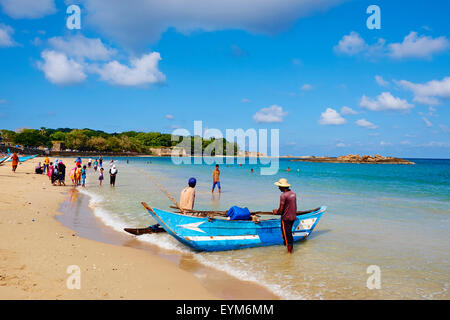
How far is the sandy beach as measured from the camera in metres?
4.93

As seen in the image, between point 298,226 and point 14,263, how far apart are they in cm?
732

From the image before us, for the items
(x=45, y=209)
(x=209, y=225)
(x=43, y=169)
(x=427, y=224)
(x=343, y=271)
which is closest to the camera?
(x=343, y=271)

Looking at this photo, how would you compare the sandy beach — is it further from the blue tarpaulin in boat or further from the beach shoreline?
the blue tarpaulin in boat

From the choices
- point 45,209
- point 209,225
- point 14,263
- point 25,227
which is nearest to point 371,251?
point 209,225

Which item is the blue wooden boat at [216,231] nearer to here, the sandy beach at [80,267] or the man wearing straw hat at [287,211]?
the man wearing straw hat at [287,211]

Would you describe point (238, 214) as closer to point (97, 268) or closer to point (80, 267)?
point (97, 268)

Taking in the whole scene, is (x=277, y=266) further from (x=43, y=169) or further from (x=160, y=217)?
(x=43, y=169)

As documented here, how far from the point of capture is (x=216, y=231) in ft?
25.4

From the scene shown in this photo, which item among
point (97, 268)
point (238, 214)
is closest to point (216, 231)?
point (238, 214)

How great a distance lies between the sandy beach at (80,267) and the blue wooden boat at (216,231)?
0.90 metres

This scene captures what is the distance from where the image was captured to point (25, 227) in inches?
342

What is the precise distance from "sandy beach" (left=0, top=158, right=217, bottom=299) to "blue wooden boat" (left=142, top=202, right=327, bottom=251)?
0.90m

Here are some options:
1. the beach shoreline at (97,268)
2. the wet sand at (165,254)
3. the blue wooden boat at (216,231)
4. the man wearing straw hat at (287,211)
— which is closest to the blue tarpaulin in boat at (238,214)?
the blue wooden boat at (216,231)

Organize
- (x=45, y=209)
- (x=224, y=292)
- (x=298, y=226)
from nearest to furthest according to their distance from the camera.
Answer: (x=224, y=292) < (x=298, y=226) < (x=45, y=209)
